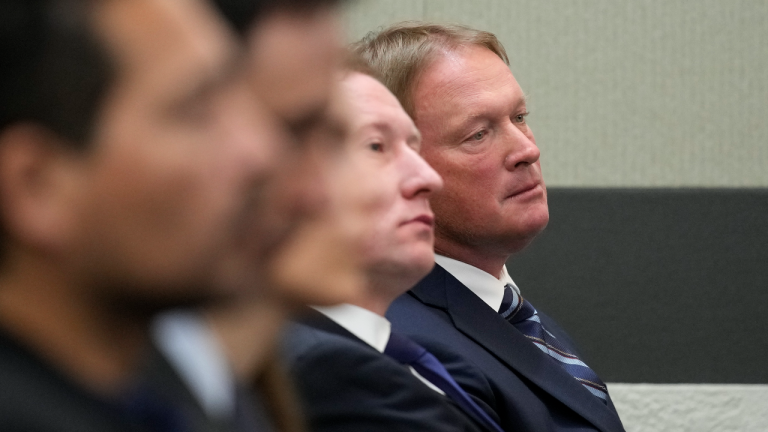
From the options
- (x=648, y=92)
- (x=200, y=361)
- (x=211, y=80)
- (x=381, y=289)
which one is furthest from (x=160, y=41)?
(x=648, y=92)

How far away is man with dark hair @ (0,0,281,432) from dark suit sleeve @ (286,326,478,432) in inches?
14.8

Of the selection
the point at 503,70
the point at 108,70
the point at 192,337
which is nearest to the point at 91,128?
the point at 108,70

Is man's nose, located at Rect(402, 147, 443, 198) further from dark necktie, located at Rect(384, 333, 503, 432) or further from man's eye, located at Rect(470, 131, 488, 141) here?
man's eye, located at Rect(470, 131, 488, 141)

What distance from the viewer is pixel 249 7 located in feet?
0.88

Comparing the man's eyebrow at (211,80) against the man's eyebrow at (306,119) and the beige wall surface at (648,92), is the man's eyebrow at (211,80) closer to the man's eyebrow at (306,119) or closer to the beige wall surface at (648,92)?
the man's eyebrow at (306,119)

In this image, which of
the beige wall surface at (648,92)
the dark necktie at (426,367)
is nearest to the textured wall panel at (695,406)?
the beige wall surface at (648,92)

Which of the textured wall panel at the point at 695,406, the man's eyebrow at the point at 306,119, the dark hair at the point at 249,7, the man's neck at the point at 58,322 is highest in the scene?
the dark hair at the point at 249,7

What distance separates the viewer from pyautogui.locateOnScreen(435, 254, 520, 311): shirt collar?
3.62ft

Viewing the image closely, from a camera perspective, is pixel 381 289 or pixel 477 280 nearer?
pixel 381 289

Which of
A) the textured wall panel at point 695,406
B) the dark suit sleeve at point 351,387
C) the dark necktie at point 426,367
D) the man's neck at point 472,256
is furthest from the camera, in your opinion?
the textured wall panel at point 695,406

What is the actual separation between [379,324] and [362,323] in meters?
0.02

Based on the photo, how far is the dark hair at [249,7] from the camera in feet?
0.86

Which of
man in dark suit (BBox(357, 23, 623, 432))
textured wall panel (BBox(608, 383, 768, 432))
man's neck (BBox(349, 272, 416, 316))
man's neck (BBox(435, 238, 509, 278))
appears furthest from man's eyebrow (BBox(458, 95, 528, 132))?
textured wall panel (BBox(608, 383, 768, 432))

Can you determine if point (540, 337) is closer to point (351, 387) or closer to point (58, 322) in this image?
point (351, 387)
